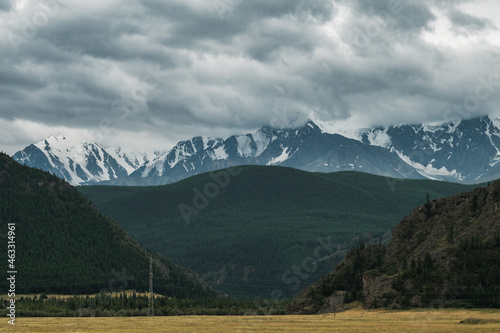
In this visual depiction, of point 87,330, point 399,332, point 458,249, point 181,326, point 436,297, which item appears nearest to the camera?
point 399,332

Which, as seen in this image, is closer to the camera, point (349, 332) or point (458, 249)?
point (349, 332)

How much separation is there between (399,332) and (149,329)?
40.5 meters

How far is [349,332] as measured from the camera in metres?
117

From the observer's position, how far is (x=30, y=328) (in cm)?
12756

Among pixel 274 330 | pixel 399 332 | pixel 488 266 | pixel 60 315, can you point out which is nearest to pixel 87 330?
pixel 274 330

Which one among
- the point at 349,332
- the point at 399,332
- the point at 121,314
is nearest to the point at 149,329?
the point at 349,332

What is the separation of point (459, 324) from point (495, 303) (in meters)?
36.7

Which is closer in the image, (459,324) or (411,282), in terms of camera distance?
(459,324)

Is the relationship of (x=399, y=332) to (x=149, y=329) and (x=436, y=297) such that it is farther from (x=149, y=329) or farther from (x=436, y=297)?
(x=436, y=297)

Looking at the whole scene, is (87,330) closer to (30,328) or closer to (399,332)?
(30,328)

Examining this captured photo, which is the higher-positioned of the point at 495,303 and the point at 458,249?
the point at 458,249

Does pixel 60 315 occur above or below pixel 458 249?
below

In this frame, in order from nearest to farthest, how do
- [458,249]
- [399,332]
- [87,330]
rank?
[399,332]
[87,330]
[458,249]

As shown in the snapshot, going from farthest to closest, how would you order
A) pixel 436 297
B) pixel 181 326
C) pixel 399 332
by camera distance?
pixel 436 297
pixel 181 326
pixel 399 332
